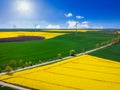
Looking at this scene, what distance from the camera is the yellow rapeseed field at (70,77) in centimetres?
2513

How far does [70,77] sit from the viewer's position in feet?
95.7

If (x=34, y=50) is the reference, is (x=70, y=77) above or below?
below

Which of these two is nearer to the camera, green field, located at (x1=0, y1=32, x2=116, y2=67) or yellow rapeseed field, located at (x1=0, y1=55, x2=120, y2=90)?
yellow rapeseed field, located at (x1=0, y1=55, x2=120, y2=90)

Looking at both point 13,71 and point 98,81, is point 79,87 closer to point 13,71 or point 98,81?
point 98,81

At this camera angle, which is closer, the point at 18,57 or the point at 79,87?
the point at 79,87

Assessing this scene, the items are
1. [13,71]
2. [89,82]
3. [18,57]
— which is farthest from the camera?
[18,57]

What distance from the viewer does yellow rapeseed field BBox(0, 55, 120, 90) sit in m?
25.1

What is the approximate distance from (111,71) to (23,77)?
13394 mm

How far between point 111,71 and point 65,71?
703cm

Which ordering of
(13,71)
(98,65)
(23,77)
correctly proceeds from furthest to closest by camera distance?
(98,65)
(13,71)
(23,77)

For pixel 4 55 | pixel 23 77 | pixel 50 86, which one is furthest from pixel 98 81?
pixel 4 55

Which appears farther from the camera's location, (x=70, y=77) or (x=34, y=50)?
(x=34, y=50)

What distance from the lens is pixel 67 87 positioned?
24766 mm

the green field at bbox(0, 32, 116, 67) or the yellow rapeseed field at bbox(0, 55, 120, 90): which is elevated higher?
the green field at bbox(0, 32, 116, 67)
